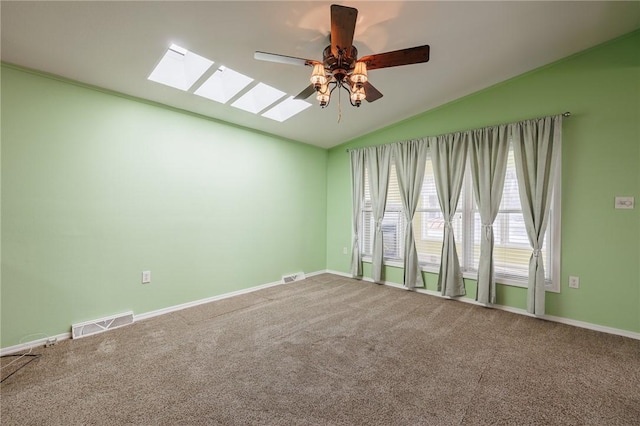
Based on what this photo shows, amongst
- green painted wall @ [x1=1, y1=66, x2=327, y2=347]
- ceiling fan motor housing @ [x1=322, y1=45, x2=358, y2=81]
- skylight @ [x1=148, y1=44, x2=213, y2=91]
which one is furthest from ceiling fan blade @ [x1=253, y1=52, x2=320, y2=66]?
green painted wall @ [x1=1, y1=66, x2=327, y2=347]

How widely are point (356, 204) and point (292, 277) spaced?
1.71 meters

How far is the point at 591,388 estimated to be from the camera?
5.88 ft

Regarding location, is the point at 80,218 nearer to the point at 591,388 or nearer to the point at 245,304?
the point at 245,304

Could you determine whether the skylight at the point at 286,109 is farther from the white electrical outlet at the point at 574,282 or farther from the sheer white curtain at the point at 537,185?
the white electrical outlet at the point at 574,282

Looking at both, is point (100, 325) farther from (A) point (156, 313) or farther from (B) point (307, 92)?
(B) point (307, 92)

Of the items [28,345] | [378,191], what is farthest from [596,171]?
[28,345]

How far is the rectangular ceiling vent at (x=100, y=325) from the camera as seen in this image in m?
2.47

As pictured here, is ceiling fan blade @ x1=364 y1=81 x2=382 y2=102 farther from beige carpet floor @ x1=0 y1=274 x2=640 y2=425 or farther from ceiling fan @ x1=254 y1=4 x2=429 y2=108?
beige carpet floor @ x1=0 y1=274 x2=640 y2=425

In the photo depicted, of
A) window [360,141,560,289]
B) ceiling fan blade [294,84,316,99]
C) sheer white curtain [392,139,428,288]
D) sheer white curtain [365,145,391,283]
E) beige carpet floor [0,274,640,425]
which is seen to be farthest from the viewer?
sheer white curtain [365,145,391,283]

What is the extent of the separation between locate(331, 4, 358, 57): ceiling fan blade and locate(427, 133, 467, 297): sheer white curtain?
7.64 ft

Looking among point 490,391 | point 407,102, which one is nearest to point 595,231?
point 490,391

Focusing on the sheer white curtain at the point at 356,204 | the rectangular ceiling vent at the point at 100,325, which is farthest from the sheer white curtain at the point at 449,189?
the rectangular ceiling vent at the point at 100,325

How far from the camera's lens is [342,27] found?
1712mm

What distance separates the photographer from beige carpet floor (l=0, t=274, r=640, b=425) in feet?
5.10
